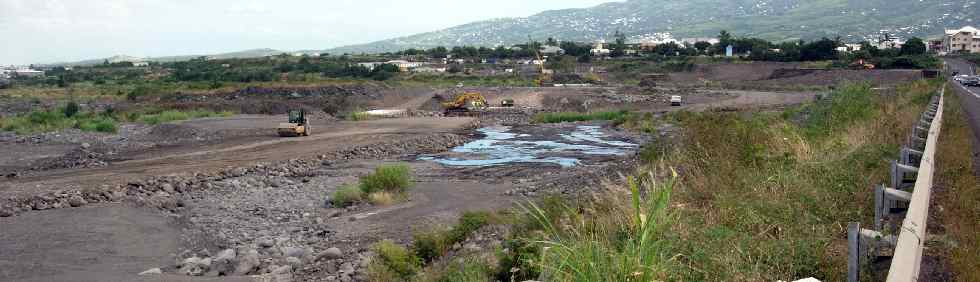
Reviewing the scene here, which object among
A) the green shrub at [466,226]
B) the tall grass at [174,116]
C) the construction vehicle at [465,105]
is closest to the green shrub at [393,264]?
the green shrub at [466,226]

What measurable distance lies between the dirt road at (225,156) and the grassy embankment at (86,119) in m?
12.2

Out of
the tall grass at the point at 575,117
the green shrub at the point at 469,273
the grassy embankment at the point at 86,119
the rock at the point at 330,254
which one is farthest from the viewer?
the tall grass at the point at 575,117

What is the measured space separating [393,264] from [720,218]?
5.86 meters

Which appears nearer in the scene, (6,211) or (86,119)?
(6,211)

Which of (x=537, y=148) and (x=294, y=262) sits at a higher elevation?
(x=294, y=262)

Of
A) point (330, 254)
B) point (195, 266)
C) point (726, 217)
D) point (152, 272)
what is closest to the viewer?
point (726, 217)

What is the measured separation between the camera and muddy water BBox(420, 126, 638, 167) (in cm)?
3431

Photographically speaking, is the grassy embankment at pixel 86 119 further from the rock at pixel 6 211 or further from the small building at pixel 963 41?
the small building at pixel 963 41

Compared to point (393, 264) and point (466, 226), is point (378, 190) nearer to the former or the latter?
point (466, 226)

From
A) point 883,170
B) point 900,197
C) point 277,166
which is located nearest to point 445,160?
point 277,166

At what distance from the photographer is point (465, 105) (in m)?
66.8

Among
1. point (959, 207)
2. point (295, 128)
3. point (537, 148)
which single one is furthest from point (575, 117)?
point (959, 207)

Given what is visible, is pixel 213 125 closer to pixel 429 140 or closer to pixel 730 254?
pixel 429 140

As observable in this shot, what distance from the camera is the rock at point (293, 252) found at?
52.3 ft
